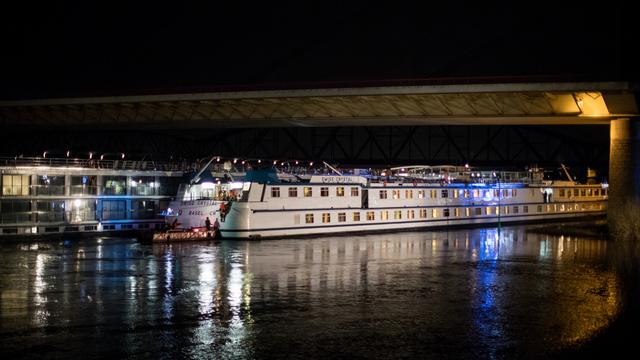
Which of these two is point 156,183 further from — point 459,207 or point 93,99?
point 459,207

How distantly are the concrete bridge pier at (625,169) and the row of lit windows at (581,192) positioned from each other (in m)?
25.0

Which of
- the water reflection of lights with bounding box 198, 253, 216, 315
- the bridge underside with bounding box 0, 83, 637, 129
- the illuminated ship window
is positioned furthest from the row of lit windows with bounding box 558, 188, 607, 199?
the water reflection of lights with bounding box 198, 253, 216, 315

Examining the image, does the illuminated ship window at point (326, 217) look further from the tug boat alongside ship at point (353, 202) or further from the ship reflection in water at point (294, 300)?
the ship reflection in water at point (294, 300)

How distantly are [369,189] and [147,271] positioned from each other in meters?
28.0

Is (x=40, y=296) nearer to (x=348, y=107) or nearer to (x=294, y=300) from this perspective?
(x=294, y=300)

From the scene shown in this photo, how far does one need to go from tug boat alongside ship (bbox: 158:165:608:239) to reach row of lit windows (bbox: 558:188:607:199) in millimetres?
1445

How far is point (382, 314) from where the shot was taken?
27.3 metres

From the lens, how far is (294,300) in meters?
30.1

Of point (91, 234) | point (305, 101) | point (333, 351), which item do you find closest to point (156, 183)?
point (91, 234)

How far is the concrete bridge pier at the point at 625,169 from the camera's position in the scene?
59.1 meters

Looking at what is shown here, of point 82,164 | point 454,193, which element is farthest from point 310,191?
point 454,193

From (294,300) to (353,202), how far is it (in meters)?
30.9

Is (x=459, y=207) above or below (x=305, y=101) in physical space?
below

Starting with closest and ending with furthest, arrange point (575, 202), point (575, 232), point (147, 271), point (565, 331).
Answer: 1. point (565, 331)
2. point (147, 271)
3. point (575, 232)
4. point (575, 202)
